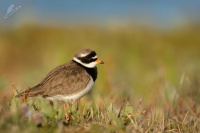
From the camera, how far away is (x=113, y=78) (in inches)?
433

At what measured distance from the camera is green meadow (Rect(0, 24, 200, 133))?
4980 millimetres

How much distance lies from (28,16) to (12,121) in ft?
43.9

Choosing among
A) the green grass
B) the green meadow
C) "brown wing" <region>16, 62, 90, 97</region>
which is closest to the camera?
the green grass

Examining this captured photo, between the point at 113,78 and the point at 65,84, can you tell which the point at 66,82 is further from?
the point at 113,78

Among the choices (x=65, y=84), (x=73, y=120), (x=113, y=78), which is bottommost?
(x=113, y=78)

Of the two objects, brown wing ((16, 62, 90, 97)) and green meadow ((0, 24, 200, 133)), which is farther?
brown wing ((16, 62, 90, 97))

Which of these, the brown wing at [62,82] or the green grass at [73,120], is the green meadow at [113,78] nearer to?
the green grass at [73,120]

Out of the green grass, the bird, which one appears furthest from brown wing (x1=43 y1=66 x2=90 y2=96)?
the green grass

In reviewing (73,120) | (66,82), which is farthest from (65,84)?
(73,120)

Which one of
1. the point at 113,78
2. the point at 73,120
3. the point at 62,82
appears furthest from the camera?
the point at 113,78

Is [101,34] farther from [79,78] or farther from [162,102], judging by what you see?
[79,78]

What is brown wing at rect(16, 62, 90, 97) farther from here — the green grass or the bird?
the green grass

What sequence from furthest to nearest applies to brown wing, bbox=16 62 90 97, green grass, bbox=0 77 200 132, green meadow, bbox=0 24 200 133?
brown wing, bbox=16 62 90 97 → green meadow, bbox=0 24 200 133 → green grass, bbox=0 77 200 132

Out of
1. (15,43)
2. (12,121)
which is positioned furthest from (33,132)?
(15,43)
